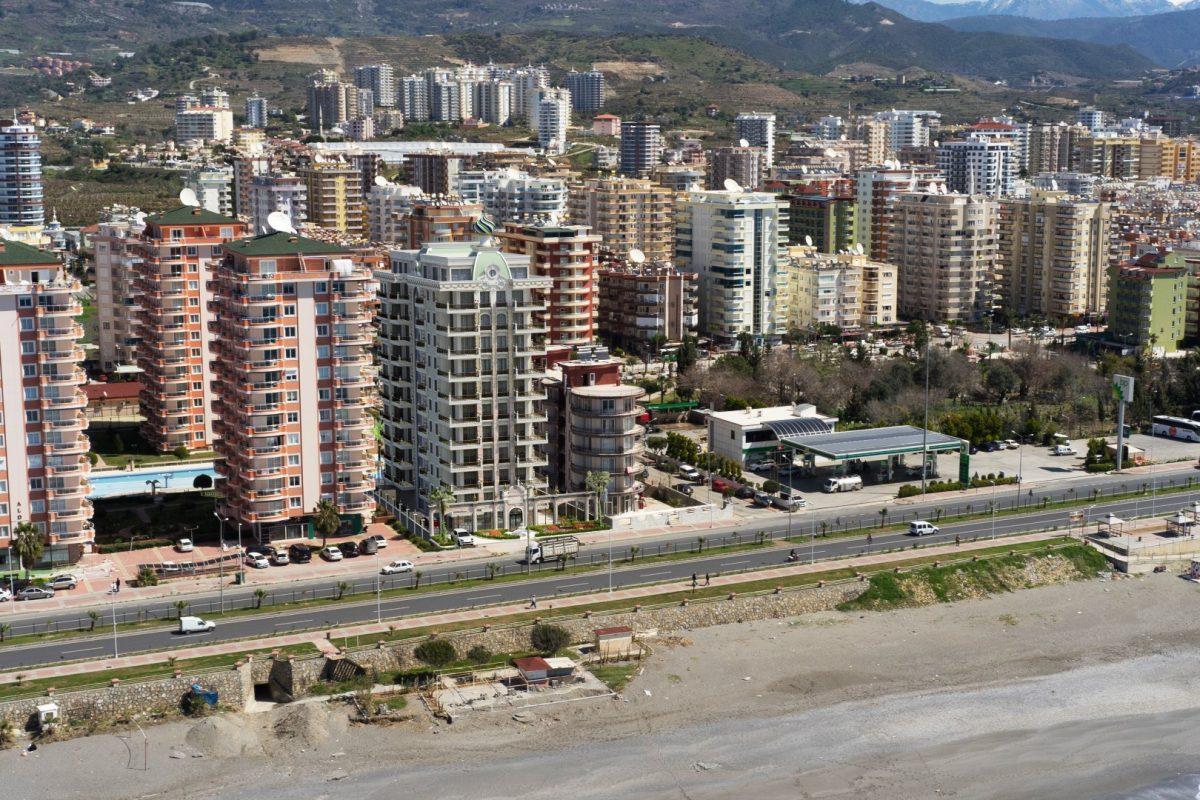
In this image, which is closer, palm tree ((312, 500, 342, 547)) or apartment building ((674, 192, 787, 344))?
palm tree ((312, 500, 342, 547))

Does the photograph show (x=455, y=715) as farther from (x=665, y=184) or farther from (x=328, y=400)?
(x=665, y=184)

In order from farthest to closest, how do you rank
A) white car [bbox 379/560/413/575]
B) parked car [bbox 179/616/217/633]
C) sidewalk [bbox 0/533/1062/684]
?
white car [bbox 379/560/413/575]
parked car [bbox 179/616/217/633]
sidewalk [bbox 0/533/1062/684]

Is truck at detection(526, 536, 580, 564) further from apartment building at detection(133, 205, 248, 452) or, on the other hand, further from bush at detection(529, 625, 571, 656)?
apartment building at detection(133, 205, 248, 452)

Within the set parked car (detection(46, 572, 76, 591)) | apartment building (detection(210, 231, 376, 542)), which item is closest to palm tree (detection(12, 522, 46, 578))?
parked car (detection(46, 572, 76, 591))

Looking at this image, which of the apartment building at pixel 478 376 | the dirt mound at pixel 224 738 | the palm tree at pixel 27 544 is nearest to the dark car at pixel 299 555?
the apartment building at pixel 478 376

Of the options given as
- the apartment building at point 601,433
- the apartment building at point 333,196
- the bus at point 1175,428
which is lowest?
the bus at point 1175,428

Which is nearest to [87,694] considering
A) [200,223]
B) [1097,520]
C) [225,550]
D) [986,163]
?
[225,550]

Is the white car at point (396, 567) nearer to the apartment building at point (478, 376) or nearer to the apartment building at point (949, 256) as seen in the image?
the apartment building at point (478, 376)
